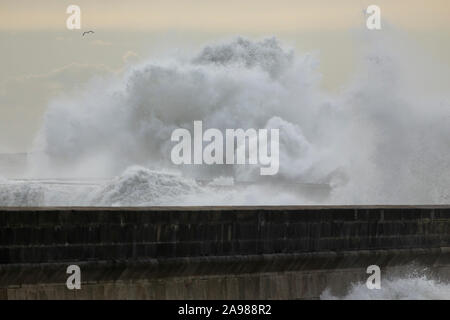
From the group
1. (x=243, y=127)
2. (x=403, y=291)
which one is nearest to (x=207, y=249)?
(x=403, y=291)

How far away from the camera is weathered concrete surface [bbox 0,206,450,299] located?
12602 mm

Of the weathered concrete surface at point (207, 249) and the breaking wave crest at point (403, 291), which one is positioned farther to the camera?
the breaking wave crest at point (403, 291)

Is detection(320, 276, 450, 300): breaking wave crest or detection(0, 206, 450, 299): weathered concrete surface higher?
detection(0, 206, 450, 299): weathered concrete surface

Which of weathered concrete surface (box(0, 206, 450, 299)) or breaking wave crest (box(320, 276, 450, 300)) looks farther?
breaking wave crest (box(320, 276, 450, 300))

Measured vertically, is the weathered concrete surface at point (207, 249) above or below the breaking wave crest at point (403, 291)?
above

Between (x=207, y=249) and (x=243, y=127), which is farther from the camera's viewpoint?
(x=243, y=127)

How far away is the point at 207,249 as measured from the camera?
45.2 feet

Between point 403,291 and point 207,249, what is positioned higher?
point 207,249

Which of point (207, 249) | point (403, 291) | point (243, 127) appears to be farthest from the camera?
point (243, 127)

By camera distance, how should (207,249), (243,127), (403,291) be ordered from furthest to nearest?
(243,127)
(403,291)
(207,249)

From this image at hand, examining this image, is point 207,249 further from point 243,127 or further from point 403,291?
point 243,127

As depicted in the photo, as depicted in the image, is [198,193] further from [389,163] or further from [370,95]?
[370,95]

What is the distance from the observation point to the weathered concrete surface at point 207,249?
12.6 meters

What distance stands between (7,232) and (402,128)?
2135 centimetres
